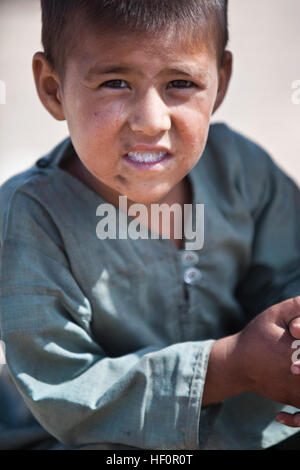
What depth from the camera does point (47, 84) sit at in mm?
1025

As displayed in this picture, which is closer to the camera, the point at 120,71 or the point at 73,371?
the point at 120,71

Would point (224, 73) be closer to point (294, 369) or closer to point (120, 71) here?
point (120, 71)

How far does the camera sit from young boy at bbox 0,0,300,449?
0.90m

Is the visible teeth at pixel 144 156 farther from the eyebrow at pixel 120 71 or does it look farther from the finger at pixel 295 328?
the finger at pixel 295 328

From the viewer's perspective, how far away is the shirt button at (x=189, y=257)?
3.76ft

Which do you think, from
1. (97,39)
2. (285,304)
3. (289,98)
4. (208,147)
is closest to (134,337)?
(285,304)

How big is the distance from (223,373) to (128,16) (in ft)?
1.74

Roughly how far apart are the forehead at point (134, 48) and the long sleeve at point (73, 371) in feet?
0.95

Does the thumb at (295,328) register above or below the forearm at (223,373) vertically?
above

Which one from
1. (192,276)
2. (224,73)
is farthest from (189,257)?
(224,73)

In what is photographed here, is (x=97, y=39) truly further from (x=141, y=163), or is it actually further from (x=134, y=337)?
(x=134, y=337)

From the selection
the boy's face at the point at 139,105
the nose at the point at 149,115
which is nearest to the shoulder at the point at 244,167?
the boy's face at the point at 139,105

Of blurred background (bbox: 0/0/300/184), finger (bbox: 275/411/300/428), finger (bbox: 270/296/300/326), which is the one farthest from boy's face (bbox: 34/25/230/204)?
blurred background (bbox: 0/0/300/184)

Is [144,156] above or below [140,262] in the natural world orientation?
above
